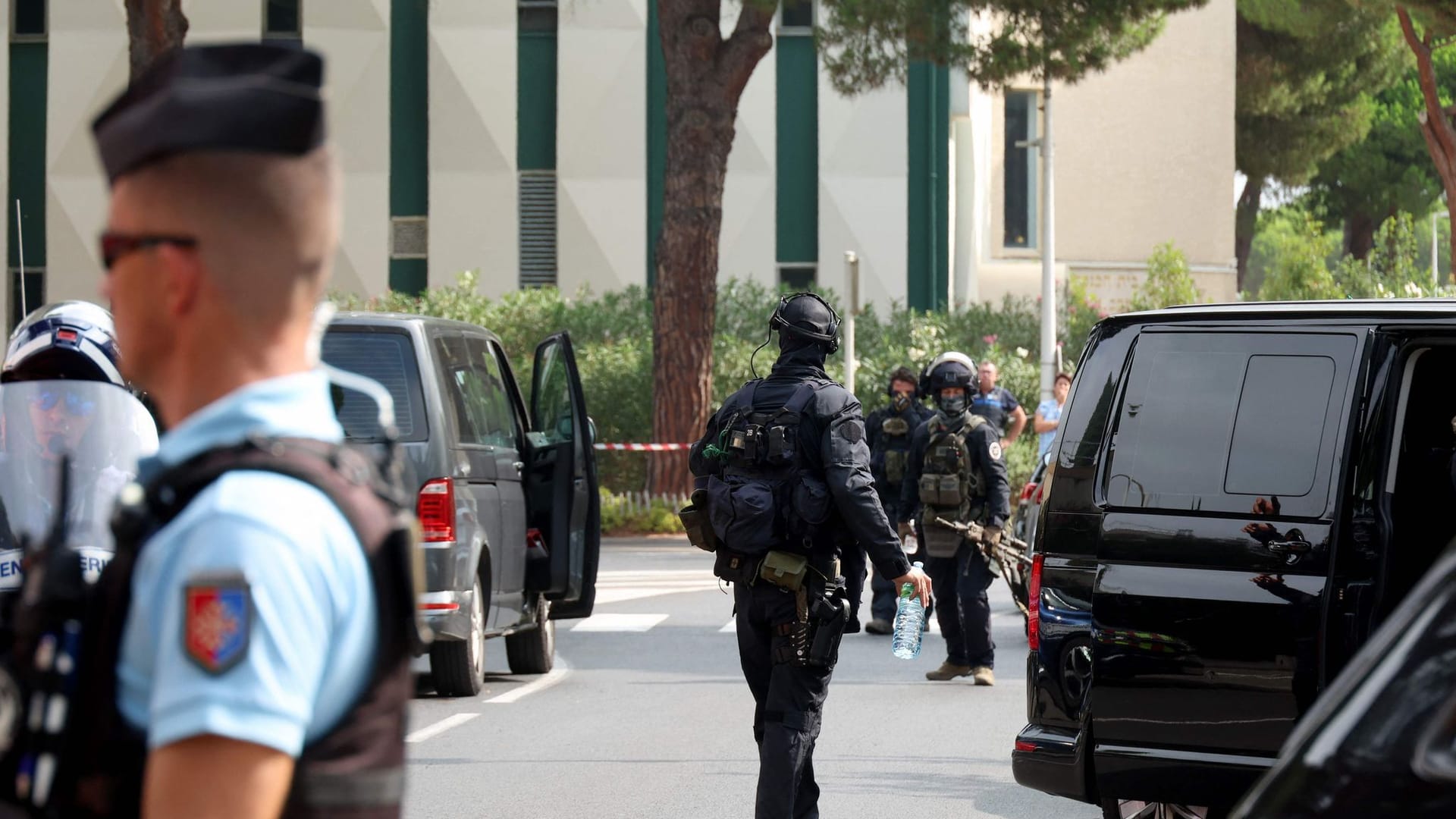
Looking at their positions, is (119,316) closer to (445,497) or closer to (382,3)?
(445,497)

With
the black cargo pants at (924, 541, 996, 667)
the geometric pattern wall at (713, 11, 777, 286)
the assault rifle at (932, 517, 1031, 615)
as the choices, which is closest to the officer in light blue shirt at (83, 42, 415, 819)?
the assault rifle at (932, 517, 1031, 615)

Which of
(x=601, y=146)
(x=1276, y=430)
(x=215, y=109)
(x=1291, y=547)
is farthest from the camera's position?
(x=601, y=146)

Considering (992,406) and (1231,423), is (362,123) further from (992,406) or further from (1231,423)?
(1231,423)

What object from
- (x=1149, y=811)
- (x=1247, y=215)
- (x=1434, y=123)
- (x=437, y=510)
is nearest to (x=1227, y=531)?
(x=1149, y=811)

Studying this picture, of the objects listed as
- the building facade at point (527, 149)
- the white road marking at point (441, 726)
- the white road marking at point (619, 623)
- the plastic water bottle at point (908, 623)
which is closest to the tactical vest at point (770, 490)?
the plastic water bottle at point (908, 623)

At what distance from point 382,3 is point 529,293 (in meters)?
5.60

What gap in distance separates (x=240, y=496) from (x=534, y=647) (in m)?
10.1

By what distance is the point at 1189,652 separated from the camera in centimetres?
562

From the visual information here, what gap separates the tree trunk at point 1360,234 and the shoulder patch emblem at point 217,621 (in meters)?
58.8

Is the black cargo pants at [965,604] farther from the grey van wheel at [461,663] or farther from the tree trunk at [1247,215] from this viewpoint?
the tree trunk at [1247,215]

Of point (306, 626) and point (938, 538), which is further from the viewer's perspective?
point (938, 538)

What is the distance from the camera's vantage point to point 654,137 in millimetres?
30094

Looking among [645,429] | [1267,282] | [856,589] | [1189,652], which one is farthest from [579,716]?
[1267,282]

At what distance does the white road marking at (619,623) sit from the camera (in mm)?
14336
